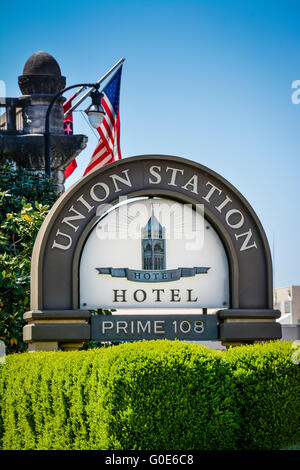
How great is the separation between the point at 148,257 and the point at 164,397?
2338mm

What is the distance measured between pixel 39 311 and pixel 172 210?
1951 mm

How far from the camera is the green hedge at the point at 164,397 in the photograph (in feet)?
24.0

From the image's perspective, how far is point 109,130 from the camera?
1911cm

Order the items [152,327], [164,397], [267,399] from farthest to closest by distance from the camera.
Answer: [152,327] < [267,399] < [164,397]

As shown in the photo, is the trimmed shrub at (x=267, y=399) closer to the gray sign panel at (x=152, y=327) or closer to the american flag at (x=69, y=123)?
the gray sign panel at (x=152, y=327)

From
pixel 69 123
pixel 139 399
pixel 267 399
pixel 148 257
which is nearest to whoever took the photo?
pixel 139 399

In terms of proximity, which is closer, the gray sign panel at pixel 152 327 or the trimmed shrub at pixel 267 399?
the trimmed shrub at pixel 267 399

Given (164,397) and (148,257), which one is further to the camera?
(148,257)

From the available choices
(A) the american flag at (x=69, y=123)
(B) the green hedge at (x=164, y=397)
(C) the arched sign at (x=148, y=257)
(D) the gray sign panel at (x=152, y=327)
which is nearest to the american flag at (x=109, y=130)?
(A) the american flag at (x=69, y=123)

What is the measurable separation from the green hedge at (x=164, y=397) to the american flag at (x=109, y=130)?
26.9 feet

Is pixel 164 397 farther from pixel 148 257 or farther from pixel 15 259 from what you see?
pixel 15 259

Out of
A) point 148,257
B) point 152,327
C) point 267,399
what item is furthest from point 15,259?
Answer: point 267,399

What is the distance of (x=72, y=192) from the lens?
9461 millimetres

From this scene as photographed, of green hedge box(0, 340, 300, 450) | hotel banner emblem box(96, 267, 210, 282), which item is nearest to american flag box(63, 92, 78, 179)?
hotel banner emblem box(96, 267, 210, 282)
